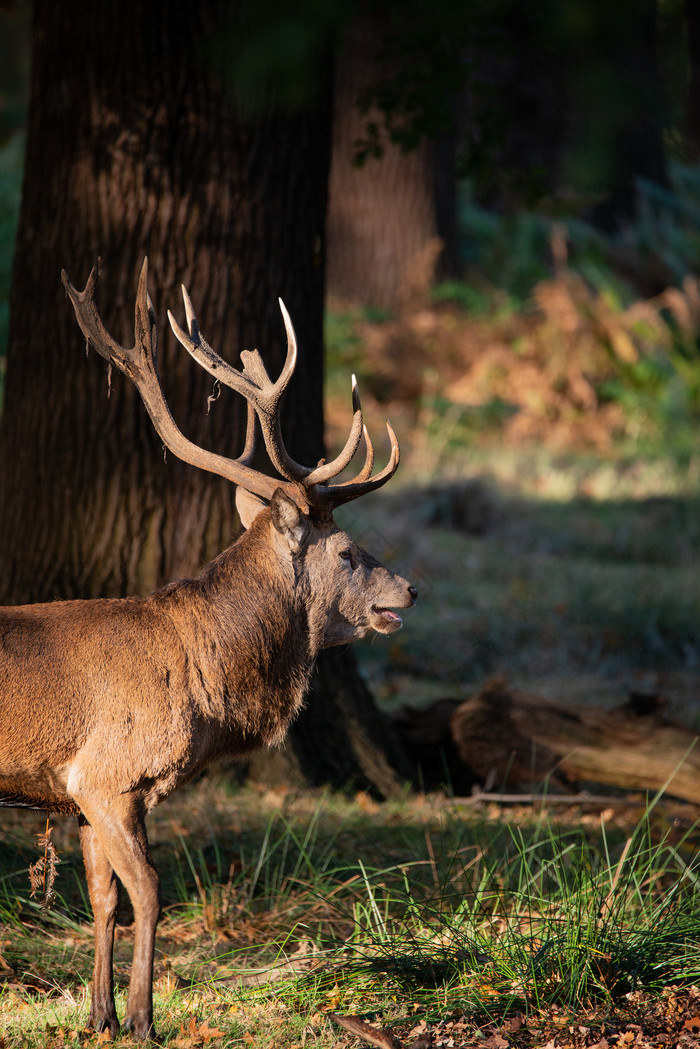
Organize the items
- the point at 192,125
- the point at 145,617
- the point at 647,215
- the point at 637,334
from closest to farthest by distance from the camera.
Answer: the point at 145,617 < the point at 192,125 < the point at 637,334 < the point at 647,215

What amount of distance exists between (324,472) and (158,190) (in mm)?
2340

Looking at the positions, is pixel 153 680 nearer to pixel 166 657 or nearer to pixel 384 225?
pixel 166 657

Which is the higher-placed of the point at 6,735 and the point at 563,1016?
the point at 6,735

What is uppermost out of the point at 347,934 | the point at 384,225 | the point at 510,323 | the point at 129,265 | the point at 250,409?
the point at 384,225

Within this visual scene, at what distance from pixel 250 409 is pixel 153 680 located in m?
1.23

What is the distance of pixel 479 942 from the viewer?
13.3 ft

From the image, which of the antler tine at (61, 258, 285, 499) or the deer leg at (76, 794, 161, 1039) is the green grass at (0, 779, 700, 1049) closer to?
the deer leg at (76, 794, 161, 1039)

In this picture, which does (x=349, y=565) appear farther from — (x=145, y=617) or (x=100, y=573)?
(x=100, y=573)

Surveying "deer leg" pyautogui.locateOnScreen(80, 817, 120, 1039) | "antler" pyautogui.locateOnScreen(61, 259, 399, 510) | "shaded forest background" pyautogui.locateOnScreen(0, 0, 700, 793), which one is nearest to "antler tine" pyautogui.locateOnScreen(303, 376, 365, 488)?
"antler" pyautogui.locateOnScreen(61, 259, 399, 510)

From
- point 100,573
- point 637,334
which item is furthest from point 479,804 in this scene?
point 637,334

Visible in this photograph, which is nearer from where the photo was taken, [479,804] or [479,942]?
[479,942]

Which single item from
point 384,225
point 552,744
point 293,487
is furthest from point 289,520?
point 384,225

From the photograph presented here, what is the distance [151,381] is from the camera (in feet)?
13.7

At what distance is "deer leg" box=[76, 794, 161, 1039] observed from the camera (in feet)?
11.4
